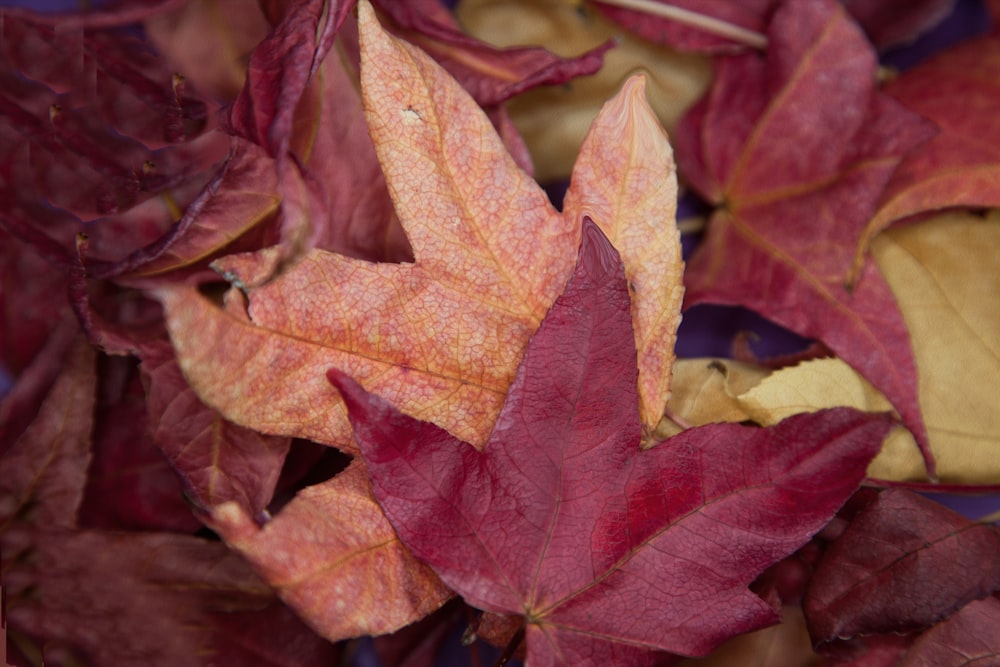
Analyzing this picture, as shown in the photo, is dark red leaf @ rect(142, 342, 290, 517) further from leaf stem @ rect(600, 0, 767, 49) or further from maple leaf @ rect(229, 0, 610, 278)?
leaf stem @ rect(600, 0, 767, 49)

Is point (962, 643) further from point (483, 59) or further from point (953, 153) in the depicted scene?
point (483, 59)

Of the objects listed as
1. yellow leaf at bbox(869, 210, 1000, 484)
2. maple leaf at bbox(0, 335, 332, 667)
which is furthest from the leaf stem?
maple leaf at bbox(0, 335, 332, 667)

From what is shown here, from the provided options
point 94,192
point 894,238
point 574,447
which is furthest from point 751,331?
point 94,192

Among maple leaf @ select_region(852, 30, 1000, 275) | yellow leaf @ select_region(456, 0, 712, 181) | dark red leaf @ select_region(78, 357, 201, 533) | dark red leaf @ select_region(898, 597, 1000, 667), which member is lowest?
dark red leaf @ select_region(898, 597, 1000, 667)

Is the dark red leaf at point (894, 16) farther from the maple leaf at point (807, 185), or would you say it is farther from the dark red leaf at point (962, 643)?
the dark red leaf at point (962, 643)

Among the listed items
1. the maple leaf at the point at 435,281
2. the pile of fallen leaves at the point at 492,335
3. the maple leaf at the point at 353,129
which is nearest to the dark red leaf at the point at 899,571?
the pile of fallen leaves at the point at 492,335

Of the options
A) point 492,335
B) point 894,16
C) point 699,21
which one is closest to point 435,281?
point 492,335
